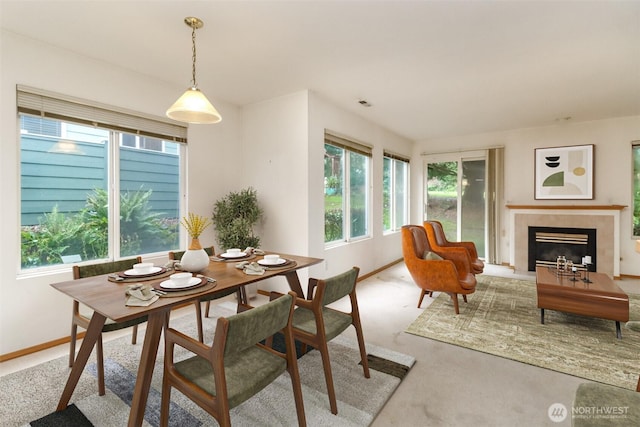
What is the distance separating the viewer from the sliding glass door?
5926 millimetres

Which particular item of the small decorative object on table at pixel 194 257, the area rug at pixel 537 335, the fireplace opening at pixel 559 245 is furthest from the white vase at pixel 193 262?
the fireplace opening at pixel 559 245

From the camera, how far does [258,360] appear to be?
60.2 inches

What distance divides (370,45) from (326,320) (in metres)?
2.24

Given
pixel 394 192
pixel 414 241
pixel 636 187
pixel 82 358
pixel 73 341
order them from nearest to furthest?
pixel 82 358 → pixel 73 341 → pixel 414 241 → pixel 636 187 → pixel 394 192

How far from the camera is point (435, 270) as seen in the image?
333 cm

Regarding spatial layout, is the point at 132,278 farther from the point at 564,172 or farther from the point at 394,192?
the point at 564,172

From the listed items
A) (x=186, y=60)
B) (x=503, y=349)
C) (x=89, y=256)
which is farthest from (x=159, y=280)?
(x=503, y=349)

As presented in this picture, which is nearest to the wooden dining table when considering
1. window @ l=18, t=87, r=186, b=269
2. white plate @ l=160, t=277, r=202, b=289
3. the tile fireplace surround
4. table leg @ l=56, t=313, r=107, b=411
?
table leg @ l=56, t=313, r=107, b=411

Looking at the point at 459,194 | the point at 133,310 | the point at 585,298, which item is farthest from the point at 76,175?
the point at 459,194

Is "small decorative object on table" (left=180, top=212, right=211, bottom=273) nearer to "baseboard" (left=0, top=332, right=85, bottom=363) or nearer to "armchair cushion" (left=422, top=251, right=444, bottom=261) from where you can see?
"baseboard" (left=0, top=332, right=85, bottom=363)

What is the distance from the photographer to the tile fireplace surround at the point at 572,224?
4727mm

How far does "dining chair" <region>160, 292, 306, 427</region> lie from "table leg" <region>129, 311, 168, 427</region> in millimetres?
111

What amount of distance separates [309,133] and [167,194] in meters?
1.80

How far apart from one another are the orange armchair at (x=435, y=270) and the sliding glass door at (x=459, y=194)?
2540 mm
